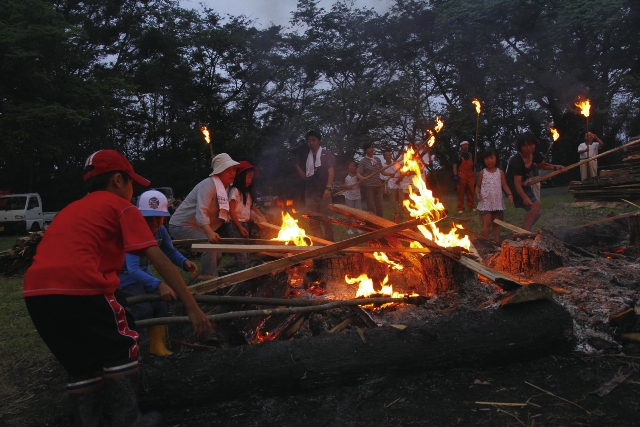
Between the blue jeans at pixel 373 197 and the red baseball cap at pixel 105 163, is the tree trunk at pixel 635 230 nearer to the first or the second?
the blue jeans at pixel 373 197

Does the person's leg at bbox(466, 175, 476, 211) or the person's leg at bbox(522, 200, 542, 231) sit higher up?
the person's leg at bbox(466, 175, 476, 211)

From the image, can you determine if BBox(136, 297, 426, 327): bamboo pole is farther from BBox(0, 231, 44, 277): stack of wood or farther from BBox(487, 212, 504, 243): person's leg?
BBox(0, 231, 44, 277): stack of wood

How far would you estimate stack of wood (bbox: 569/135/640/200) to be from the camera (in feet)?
34.6

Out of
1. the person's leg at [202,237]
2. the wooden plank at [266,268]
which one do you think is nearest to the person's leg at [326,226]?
→ the person's leg at [202,237]

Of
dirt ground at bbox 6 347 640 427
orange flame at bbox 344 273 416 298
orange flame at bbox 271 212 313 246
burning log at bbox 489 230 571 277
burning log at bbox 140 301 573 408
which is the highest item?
orange flame at bbox 271 212 313 246

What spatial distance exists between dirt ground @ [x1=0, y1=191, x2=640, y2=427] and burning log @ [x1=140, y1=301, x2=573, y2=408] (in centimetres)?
8

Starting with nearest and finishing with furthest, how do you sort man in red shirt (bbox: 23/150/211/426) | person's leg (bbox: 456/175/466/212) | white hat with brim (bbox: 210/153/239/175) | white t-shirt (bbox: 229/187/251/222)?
1. man in red shirt (bbox: 23/150/211/426)
2. white hat with brim (bbox: 210/153/239/175)
3. white t-shirt (bbox: 229/187/251/222)
4. person's leg (bbox: 456/175/466/212)

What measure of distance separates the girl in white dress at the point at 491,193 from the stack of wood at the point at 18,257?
839 cm

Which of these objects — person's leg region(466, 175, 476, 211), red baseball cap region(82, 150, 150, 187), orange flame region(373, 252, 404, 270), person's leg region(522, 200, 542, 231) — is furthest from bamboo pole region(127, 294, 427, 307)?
person's leg region(466, 175, 476, 211)

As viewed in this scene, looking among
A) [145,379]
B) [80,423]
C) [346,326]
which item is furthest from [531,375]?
[80,423]

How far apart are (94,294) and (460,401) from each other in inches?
92.4

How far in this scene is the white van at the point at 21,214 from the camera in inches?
777

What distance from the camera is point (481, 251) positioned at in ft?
22.5

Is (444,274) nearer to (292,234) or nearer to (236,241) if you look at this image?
(292,234)
